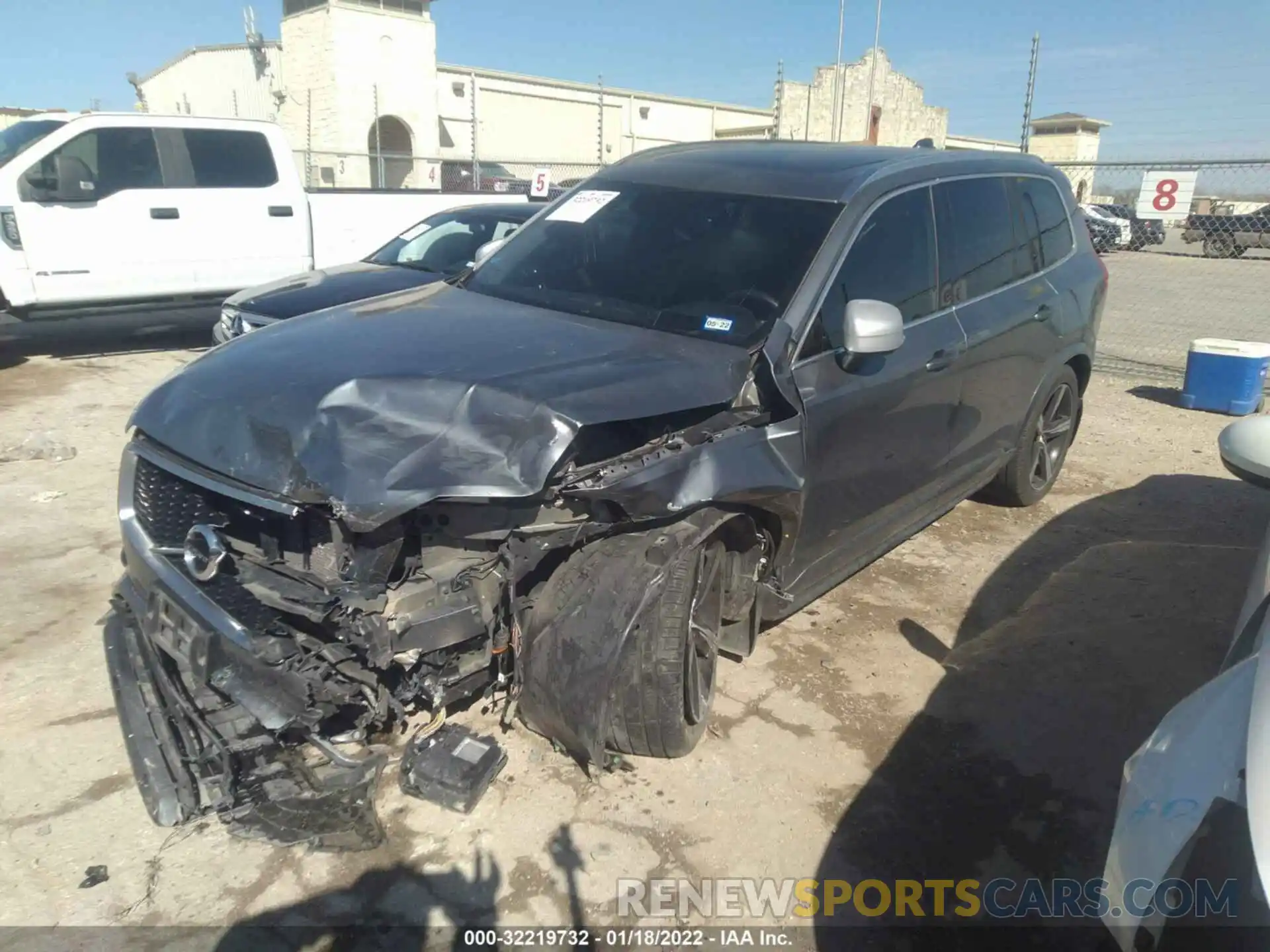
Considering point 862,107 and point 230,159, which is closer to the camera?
point 230,159

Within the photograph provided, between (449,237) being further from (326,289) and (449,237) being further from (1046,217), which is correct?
(1046,217)

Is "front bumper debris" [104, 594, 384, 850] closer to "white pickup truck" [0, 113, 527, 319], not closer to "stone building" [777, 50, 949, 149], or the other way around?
"white pickup truck" [0, 113, 527, 319]

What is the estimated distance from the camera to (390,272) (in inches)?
295

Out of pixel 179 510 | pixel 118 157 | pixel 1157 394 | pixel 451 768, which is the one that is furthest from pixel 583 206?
pixel 1157 394

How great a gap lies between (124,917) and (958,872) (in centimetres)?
239

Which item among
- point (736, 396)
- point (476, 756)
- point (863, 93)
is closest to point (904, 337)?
point (736, 396)

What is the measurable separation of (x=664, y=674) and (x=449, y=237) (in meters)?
6.11

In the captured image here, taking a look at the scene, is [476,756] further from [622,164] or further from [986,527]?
[986,527]

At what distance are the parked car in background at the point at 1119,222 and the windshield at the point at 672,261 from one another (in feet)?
85.3

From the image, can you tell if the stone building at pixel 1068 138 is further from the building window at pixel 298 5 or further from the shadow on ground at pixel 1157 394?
the shadow on ground at pixel 1157 394

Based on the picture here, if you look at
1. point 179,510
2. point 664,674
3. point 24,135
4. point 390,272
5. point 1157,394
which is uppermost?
point 24,135

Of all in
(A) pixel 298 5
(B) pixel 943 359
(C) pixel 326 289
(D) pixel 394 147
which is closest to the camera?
(B) pixel 943 359

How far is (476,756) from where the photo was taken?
3.01m

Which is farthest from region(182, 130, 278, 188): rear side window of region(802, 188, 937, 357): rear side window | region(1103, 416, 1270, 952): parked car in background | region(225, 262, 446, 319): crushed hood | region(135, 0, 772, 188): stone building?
region(135, 0, 772, 188): stone building
